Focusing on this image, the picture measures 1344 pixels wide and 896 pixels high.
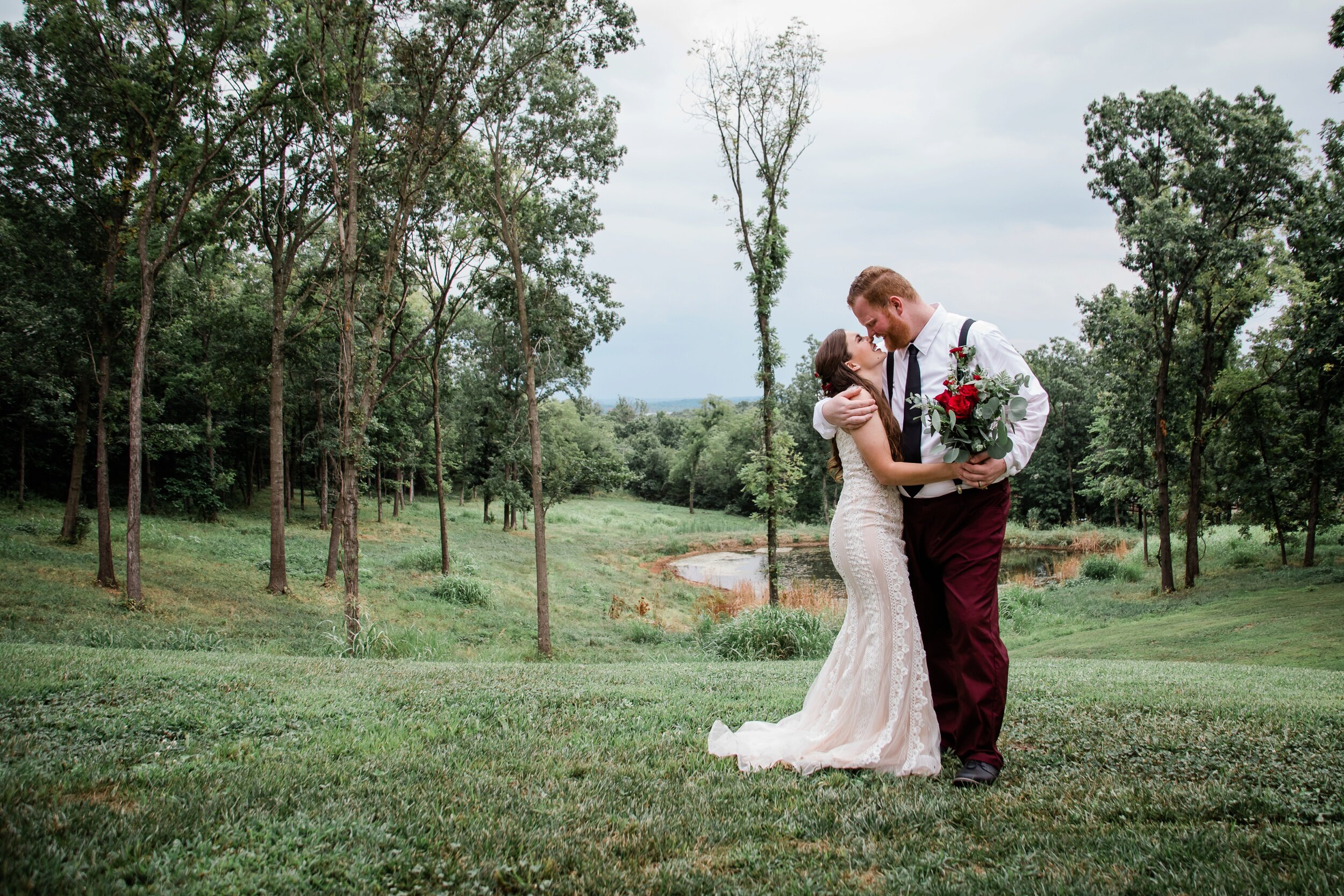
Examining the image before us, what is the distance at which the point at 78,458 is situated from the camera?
18656 millimetres

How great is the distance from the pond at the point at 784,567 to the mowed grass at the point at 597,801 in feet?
75.2

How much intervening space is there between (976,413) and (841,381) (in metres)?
0.86

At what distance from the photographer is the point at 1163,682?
23.2 feet

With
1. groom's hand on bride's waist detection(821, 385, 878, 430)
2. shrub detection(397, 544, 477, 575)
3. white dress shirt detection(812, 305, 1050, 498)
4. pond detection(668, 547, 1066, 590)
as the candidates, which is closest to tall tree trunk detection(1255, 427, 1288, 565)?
pond detection(668, 547, 1066, 590)

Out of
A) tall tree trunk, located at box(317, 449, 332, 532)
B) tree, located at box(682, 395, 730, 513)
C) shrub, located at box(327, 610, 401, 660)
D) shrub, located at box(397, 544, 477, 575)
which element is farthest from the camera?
tree, located at box(682, 395, 730, 513)

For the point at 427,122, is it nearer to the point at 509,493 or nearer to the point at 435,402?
the point at 435,402

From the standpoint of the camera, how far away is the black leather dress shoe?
3.48 metres

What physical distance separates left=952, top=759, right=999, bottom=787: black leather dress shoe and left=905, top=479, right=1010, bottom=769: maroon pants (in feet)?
0.13

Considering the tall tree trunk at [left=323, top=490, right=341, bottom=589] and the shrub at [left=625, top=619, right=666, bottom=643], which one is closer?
the shrub at [left=625, top=619, right=666, bottom=643]

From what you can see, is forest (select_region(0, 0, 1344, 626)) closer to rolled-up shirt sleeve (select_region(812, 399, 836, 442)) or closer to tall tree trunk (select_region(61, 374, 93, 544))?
tall tree trunk (select_region(61, 374, 93, 544))

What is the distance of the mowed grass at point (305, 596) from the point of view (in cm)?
1284

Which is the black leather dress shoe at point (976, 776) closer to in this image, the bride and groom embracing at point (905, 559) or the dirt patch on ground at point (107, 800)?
the bride and groom embracing at point (905, 559)

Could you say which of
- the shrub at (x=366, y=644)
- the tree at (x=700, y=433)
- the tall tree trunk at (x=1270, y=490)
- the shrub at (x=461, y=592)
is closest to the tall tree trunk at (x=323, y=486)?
the shrub at (x=461, y=592)

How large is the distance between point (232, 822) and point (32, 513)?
98.6 ft
